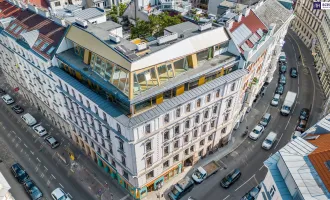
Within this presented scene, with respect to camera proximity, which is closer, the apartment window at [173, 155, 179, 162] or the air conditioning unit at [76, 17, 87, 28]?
the air conditioning unit at [76, 17, 87, 28]

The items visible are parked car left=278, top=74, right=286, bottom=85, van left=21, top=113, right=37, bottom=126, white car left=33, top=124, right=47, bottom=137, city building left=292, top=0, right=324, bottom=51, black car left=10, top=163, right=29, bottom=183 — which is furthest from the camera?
city building left=292, top=0, right=324, bottom=51

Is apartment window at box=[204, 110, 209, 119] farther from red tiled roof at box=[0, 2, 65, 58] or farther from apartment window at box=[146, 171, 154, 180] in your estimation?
red tiled roof at box=[0, 2, 65, 58]

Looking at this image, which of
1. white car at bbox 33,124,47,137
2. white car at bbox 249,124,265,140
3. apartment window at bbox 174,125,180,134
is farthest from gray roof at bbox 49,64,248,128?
white car at bbox 33,124,47,137

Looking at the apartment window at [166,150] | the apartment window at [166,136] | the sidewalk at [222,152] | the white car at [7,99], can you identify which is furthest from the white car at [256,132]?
the white car at [7,99]

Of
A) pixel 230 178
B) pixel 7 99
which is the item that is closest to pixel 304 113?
pixel 230 178

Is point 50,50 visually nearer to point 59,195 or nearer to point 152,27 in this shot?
point 152,27

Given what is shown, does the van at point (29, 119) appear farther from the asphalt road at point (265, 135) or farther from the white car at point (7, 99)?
the asphalt road at point (265, 135)

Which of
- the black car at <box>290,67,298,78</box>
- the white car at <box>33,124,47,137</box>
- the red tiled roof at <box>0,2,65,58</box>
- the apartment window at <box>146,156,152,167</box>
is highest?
the red tiled roof at <box>0,2,65,58</box>
